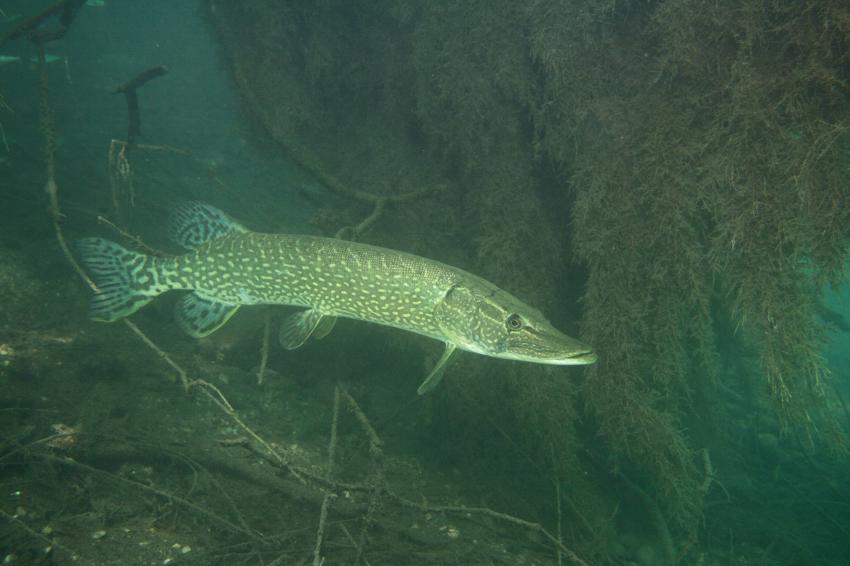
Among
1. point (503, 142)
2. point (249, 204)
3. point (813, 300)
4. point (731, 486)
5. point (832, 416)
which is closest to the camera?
point (813, 300)

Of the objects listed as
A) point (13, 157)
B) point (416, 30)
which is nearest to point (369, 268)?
point (416, 30)

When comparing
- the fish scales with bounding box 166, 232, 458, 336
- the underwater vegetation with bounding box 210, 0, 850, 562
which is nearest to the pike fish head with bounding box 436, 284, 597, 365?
the fish scales with bounding box 166, 232, 458, 336

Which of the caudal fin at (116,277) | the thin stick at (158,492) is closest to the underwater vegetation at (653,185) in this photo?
the caudal fin at (116,277)

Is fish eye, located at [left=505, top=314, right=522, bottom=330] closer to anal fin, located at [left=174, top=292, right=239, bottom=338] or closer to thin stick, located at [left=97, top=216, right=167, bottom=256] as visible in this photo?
anal fin, located at [left=174, top=292, right=239, bottom=338]

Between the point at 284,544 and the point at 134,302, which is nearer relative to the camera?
the point at 284,544

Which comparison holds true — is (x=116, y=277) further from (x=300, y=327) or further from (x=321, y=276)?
(x=321, y=276)

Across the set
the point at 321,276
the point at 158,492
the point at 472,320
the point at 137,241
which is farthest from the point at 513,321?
the point at 137,241

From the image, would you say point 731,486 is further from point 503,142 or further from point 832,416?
point 503,142
